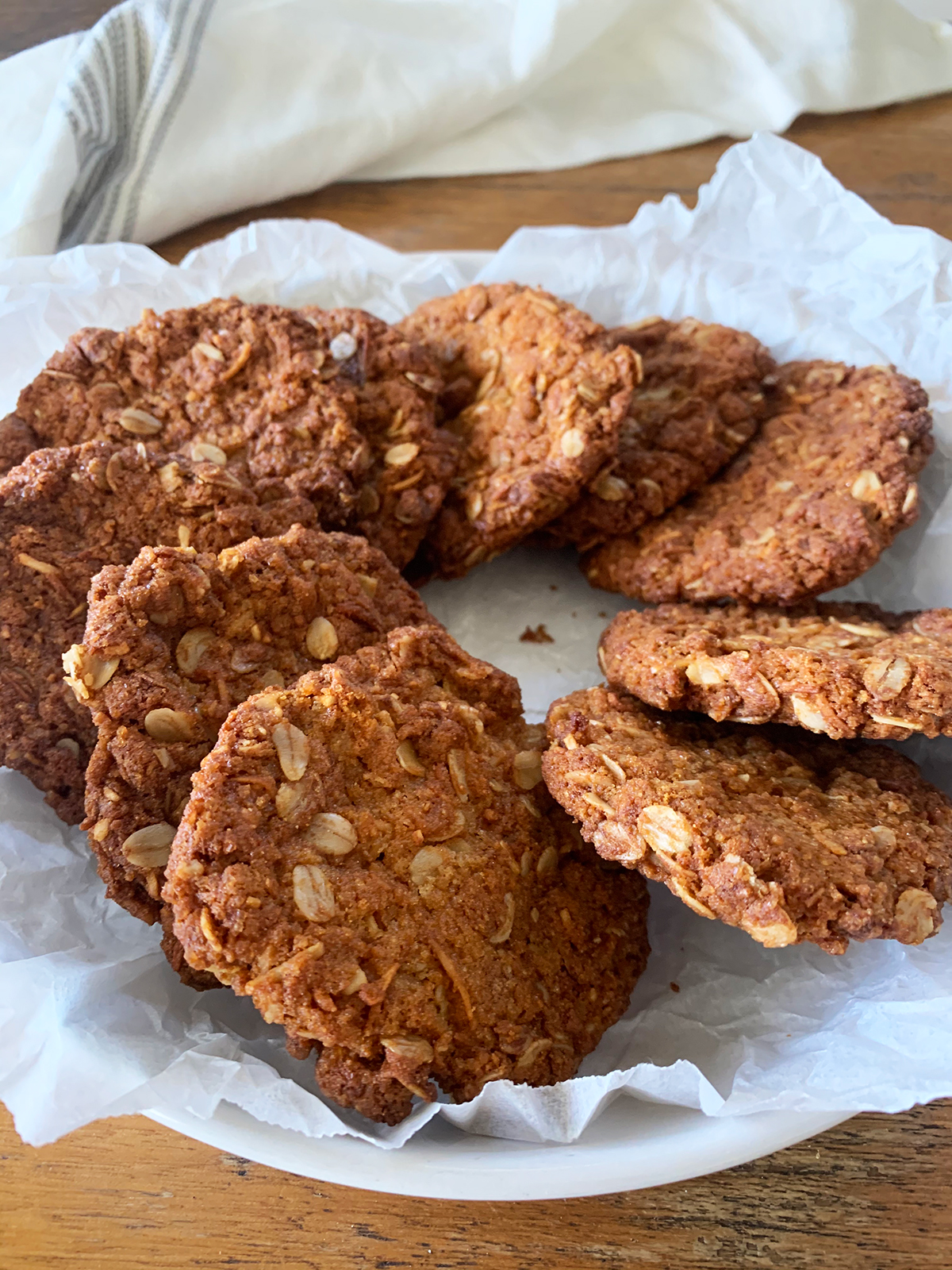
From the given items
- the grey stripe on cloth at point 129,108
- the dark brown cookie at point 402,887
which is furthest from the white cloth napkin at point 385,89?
the dark brown cookie at point 402,887

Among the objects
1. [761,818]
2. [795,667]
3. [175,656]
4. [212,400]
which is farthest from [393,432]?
[761,818]

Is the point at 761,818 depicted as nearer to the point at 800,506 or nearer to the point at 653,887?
the point at 653,887

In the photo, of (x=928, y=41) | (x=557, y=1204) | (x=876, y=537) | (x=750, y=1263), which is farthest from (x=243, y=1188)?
(x=928, y=41)

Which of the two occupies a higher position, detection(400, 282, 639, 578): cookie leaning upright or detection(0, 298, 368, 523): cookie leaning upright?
detection(0, 298, 368, 523): cookie leaning upright

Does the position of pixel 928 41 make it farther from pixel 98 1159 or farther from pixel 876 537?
pixel 98 1159

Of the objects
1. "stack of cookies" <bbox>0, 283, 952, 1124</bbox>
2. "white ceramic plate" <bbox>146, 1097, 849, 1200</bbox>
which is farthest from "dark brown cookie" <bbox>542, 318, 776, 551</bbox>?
"white ceramic plate" <bbox>146, 1097, 849, 1200</bbox>

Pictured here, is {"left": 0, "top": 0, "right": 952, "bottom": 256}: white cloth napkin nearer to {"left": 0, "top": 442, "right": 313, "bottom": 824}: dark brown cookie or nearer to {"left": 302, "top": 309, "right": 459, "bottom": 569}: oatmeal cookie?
{"left": 302, "top": 309, "right": 459, "bottom": 569}: oatmeal cookie
